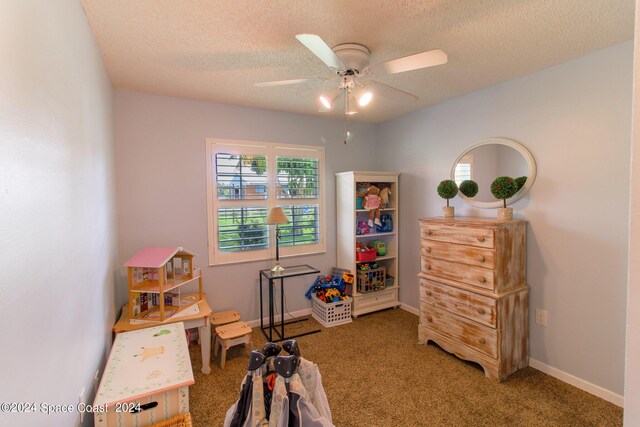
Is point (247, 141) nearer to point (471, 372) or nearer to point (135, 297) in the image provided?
point (135, 297)

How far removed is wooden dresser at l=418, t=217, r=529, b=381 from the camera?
7.68 ft

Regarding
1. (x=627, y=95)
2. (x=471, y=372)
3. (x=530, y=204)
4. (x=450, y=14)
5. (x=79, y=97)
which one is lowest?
(x=471, y=372)

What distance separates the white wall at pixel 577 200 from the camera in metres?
2.06

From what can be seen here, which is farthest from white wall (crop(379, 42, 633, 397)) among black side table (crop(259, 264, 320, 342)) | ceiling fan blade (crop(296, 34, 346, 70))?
black side table (crop(259, 264, 320, 342))

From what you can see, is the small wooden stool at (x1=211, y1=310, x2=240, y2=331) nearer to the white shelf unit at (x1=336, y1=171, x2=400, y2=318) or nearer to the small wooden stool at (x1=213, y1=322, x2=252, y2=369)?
the small wooden stool at (x1=213, y1=322, x2=252, y2=369)

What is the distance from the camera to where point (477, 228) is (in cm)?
244

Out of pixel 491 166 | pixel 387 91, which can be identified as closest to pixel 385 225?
pixel 491 166

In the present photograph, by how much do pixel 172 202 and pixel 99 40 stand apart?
1491 mm

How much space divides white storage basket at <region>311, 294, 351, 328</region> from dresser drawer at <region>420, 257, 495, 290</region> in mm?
1039

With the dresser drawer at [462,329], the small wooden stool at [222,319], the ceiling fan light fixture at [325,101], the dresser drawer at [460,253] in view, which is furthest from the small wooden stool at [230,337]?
the ceiling fan light fixture at [325,101]

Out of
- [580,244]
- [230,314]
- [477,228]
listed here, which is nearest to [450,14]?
[477,228]

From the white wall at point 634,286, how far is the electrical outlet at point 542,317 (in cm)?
219

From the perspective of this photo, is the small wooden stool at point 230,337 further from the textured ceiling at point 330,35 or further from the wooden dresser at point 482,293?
the textured ceiling at point 330,35

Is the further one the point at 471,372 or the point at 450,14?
the point at 471,372
